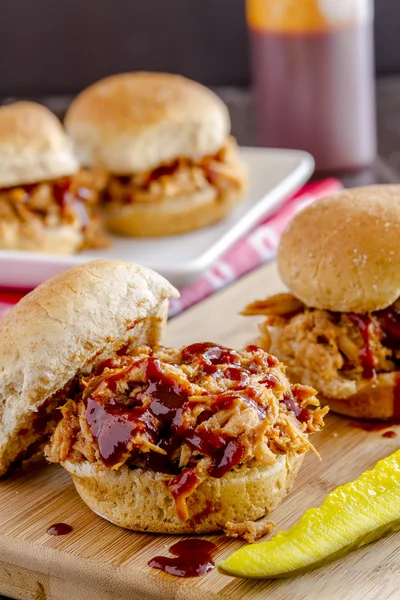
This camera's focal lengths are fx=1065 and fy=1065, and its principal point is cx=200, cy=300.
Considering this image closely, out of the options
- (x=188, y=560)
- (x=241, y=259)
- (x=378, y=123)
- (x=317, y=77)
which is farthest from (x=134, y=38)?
(x=188, y=560)

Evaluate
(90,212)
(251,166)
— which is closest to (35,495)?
(90,212)

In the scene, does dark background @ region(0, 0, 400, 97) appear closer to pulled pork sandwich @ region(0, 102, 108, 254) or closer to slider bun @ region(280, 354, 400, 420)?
pulled pork sandwich @ region(0, 102, 108, 254)

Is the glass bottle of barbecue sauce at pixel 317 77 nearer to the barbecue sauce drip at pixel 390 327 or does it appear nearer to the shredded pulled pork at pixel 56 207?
the shredded pulled pork at pixel 56 207

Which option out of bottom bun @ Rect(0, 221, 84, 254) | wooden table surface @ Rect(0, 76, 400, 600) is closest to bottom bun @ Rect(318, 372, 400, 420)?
bottom bun @ Rect(0, 221, 84, 254)

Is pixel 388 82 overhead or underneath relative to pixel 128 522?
underneath

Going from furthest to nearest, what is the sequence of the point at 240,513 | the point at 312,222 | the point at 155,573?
the point at 312,222, the point at 240,513, the point at 155,573

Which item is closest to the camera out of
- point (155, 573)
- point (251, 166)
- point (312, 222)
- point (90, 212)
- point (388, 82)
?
point (155, 573)

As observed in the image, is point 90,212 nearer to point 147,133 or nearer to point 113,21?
point 147,133

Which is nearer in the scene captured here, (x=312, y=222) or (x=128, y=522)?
(x=128, y=522)

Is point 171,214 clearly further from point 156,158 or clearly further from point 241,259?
point 241,259
